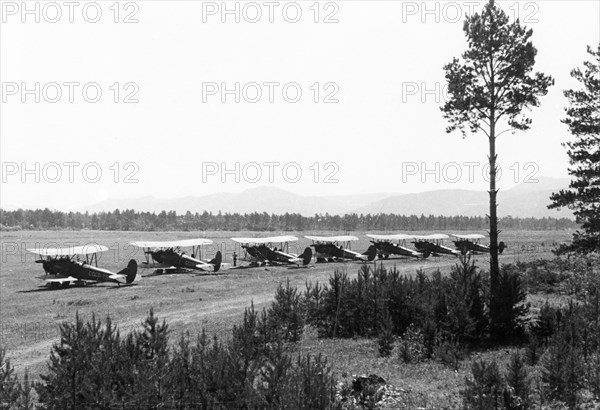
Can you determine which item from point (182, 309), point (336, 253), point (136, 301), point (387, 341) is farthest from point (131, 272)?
point (387, 341)

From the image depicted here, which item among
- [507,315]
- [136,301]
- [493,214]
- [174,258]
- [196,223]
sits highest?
[493,214]

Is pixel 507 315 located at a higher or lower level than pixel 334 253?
higher

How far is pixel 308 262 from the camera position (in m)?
46.6

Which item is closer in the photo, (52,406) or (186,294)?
(52,406)

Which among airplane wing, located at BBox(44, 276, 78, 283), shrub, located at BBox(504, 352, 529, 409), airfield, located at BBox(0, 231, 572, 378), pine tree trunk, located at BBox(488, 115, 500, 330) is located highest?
pine tree trunk, located at BBox(488, 115, 500, 330)

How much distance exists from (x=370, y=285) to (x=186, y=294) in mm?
16026

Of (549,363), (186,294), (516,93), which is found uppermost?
(516,93)

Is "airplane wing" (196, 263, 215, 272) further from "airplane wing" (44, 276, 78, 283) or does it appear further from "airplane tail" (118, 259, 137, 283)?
"airplane wing" (44, 276, 78, 283)

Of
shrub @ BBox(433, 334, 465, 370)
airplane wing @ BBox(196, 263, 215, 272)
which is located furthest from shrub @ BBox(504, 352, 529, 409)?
airplane wing @ BBox(196, 263, 215, 272)

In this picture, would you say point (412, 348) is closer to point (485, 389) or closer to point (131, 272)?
point (485, 389)

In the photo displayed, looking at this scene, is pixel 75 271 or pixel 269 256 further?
pixel 269 256

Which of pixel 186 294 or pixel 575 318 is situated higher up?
pixel 575 318

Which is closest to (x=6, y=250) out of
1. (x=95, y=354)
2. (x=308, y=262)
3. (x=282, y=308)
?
(x=308, y=262)

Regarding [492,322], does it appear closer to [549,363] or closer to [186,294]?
[549,363]
